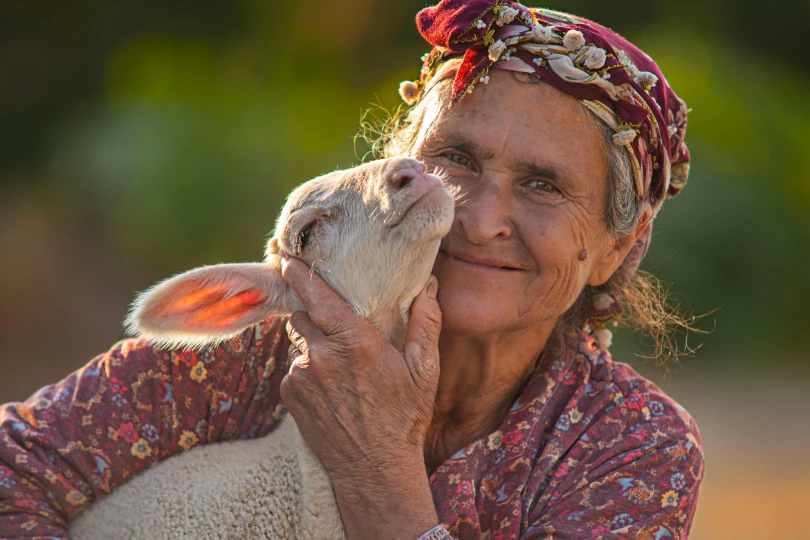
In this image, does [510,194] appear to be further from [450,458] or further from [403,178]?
[450,458]

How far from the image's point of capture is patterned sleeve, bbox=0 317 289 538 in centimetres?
241

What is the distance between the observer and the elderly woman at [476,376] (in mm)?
2312

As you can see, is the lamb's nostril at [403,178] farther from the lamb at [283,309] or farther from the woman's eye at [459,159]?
the woman's eye at [459,159]

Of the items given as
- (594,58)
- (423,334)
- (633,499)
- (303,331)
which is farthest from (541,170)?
(633,499)

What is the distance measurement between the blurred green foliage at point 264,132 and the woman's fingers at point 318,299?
548cm

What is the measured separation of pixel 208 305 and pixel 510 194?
88 centimetres

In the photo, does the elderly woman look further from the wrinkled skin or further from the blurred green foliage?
the blurred green foliage

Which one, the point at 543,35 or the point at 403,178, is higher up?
the point at 543,35

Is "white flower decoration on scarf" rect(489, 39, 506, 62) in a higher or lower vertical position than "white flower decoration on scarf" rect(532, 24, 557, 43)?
lower

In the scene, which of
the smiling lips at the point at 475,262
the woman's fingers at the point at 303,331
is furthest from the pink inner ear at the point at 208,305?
the smiling lips at the point at 475,262

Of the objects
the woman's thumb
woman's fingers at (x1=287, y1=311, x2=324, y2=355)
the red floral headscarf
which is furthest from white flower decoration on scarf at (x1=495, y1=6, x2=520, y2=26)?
woman's fingers at (x1=287, y1=311, x2=324, y2=355)

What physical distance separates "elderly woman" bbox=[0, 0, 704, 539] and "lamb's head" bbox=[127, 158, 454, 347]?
0.08 meters

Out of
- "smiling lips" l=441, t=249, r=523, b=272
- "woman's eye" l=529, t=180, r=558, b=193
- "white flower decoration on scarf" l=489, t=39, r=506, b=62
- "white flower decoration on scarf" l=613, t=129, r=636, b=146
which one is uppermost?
"white flower decoration on scarf" l=489, t=39, r=506, b=62

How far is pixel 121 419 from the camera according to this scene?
2510mm
